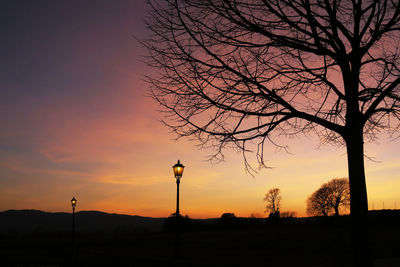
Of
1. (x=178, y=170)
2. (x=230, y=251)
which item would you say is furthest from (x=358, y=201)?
(x=230, y=251)

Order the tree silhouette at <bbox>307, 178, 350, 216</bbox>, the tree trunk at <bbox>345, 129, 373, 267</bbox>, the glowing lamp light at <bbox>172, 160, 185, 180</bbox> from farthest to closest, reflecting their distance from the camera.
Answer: the tree silhouette at <bbox>307, 178, 350, 216</bbox> → the glowing lamp light at <bbox>172, 160, 185, 180</bbox> → the tree trunk at <bbox>345, 129, 373, 267</bbox>

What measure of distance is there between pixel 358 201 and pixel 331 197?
67.6m

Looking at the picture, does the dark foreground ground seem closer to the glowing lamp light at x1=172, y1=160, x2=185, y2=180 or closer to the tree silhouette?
the glowing lamp light at x1=172, y1=160, x2=185, y2=180

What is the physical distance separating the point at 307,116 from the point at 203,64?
2.33 meters

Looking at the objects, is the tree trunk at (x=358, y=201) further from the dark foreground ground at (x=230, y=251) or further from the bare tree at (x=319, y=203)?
the bare tree at (x=319, y=203)

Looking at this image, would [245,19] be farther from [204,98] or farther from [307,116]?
[307,116]

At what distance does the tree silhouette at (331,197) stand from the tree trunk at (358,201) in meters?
63.9

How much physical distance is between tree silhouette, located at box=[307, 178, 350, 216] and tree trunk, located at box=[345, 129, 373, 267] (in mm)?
63921

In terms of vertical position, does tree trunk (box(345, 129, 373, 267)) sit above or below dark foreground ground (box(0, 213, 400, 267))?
above

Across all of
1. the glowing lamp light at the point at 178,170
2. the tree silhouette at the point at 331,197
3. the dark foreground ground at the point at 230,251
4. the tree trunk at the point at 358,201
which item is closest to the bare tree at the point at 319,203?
the tree silhouette at the point at 331,197

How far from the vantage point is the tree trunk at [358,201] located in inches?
237

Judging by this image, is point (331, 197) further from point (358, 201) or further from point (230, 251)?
point (358, 201)

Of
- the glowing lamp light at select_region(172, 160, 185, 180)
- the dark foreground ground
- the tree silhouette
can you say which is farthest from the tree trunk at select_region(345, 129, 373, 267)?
the tree silhouette

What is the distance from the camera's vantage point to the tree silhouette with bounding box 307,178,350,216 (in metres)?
66.6
